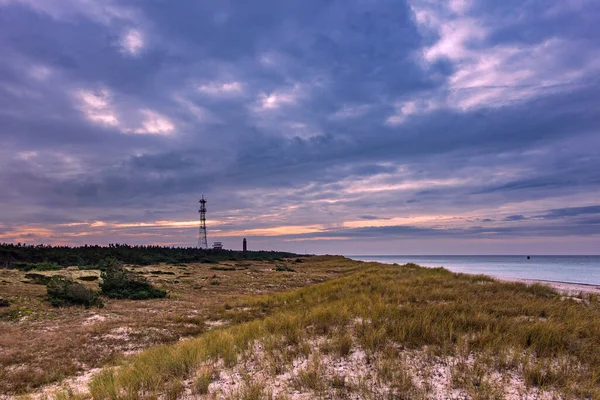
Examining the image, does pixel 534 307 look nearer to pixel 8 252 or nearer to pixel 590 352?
pixel 590 352

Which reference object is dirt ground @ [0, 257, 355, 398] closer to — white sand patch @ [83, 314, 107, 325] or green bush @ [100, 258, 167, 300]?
white sand patch @ [83, 314, 107, 325]

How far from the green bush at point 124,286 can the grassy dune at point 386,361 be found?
12.6 metres

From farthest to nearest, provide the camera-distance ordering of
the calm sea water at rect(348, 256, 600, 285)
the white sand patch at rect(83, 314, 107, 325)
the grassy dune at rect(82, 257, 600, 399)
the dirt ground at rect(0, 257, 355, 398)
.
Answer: the calm sea water at rect(348, 256, 600, 285) < the white sand patch at rect(83, 314, 107, 325) < the dirt ground at rect(0, 257, 355, 398) < the grassy dune at rect(82, 257, 600, 399)

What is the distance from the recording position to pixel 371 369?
6090 mm

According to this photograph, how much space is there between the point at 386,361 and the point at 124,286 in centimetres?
2002

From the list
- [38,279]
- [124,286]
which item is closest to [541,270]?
[124,286]

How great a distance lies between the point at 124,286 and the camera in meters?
21.3

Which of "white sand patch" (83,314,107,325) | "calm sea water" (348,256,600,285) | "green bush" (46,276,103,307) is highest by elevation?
"green bush" (46,276,103,307)

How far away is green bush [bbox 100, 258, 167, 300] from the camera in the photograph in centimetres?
2017

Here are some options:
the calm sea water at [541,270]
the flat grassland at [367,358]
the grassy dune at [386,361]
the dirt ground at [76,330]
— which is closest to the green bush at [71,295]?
the dirt ground at [76,330]

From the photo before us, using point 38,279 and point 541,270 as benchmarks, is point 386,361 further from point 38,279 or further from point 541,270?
point 541,270

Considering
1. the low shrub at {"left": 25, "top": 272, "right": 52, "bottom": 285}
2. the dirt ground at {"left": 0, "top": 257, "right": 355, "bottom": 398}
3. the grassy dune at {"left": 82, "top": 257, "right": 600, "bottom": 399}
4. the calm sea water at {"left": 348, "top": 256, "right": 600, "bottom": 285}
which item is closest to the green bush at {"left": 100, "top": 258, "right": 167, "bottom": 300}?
the dirt ground at {"left": 0, "top": 257, "right": 355, "bottom": 398}

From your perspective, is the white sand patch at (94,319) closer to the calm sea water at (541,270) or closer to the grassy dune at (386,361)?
the grassy dune at (386,361)

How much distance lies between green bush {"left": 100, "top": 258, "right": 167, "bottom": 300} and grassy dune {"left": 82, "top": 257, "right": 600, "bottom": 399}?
1265cm
